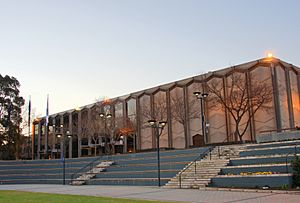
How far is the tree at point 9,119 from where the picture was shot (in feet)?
179

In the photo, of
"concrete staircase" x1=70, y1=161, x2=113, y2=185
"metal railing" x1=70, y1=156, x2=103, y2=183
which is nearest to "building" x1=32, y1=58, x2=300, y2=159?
"metal railing" x1=70, y1=156, x2=103, y2=183

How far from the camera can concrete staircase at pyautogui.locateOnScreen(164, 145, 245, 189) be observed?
23156mm

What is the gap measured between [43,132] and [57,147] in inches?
329

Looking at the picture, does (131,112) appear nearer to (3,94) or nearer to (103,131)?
(103,131)

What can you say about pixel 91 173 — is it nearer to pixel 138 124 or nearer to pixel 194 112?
pixel 194 112

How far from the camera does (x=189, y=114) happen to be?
53.1 m

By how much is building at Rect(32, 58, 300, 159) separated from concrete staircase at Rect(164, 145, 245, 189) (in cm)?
841

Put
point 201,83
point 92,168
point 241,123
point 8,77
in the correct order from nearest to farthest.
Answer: point 92,168
point 241,123
point 201,83
point 8,77

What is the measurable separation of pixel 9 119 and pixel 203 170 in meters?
38.9

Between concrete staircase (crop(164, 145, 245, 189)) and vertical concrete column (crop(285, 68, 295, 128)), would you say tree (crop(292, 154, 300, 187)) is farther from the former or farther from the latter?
vertical concrete column (crop(285, 68, 295, 128))

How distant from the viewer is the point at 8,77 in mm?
56531

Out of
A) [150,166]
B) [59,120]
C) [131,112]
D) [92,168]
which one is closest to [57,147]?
[59,120]

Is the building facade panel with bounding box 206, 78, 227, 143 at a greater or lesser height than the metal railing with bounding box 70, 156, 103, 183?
greater

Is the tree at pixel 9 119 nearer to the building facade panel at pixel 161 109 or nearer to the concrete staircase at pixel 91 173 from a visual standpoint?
the building facade panel at pixel 161 109
